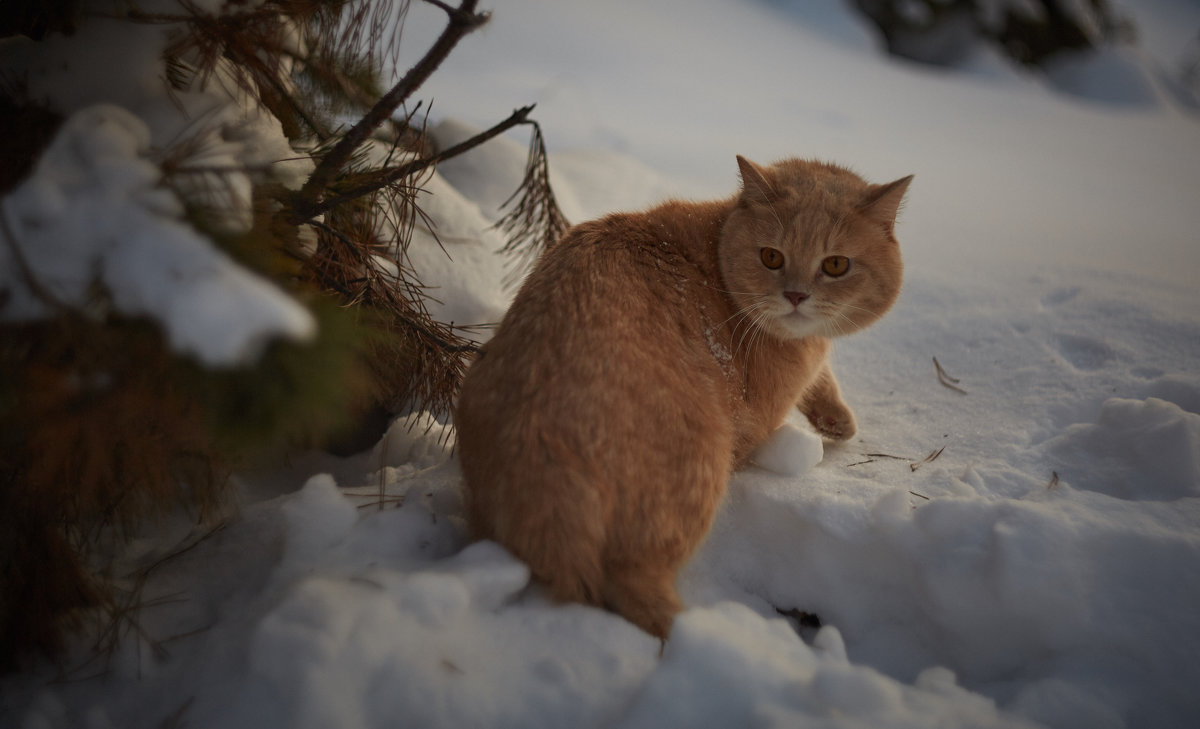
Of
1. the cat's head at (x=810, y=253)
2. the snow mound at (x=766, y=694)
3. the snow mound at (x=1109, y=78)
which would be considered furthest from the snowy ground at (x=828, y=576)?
the snow mound at (x=1109, y=78)

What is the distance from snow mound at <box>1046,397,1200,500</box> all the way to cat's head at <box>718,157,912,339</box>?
564 millimetres

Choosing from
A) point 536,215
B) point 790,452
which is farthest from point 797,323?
point 536,215

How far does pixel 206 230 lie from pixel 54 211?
0.14m

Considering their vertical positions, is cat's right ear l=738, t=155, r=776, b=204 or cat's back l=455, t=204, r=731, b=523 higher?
cat's right ear l=738, t=155, r=776, b=204

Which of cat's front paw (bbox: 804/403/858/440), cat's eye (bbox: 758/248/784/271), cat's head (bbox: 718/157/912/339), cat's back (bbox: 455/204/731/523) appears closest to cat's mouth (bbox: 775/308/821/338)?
cat's head (bbox: 718/157/912/339)

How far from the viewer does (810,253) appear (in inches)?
57.6

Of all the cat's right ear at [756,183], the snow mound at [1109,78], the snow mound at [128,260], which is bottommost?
the snow mound at [128,260]

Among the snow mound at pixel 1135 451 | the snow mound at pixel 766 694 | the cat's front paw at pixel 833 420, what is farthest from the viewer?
the cat's front paw at pixel 833 420

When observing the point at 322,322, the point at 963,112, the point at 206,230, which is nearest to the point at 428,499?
the point at 322,322

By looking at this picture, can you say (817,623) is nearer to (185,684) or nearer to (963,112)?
(185,684)

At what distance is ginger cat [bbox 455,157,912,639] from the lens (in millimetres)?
1078

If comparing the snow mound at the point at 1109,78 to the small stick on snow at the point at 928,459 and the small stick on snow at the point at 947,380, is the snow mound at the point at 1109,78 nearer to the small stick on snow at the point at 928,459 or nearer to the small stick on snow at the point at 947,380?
the small stick on snow at the point at 947,380

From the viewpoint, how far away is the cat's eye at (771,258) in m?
1.49

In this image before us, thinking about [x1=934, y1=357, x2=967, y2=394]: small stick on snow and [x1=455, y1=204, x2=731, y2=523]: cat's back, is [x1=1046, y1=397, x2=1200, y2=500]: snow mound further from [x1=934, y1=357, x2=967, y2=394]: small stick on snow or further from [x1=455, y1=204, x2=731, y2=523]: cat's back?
[x1=455, y1=204, x2=731, y2=523]: cat's back
